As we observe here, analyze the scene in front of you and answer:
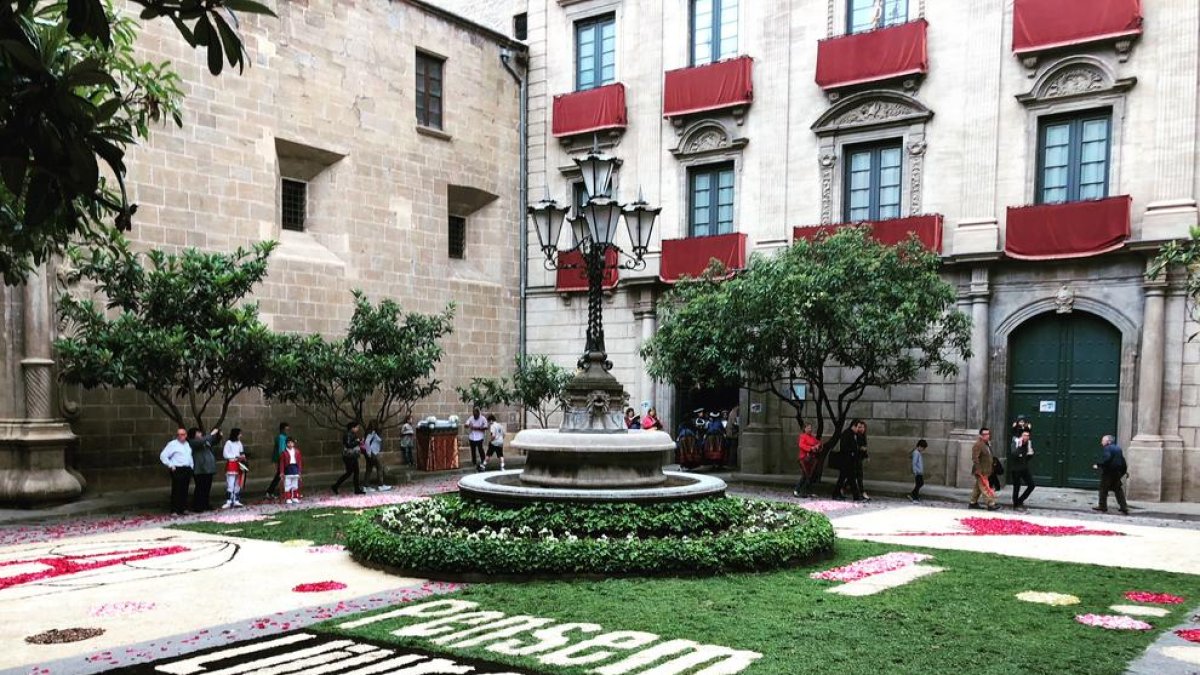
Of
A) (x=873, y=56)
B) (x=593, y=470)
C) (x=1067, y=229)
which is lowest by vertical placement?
(x=593, y=470)

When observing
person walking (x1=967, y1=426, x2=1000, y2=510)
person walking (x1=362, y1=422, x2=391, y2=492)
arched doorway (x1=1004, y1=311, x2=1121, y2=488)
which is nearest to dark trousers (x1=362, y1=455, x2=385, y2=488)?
person walking (x1=362, y1=422, x2=391, y2=492)

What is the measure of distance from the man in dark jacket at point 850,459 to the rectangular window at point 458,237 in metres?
12.1

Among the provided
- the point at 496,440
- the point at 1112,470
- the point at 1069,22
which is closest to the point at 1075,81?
the point at 1069,22

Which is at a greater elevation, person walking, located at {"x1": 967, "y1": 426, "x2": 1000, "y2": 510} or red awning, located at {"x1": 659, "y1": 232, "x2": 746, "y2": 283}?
red awning, located at {"x1": 659, "y1": 232, "x2": 746, "y2": 283}

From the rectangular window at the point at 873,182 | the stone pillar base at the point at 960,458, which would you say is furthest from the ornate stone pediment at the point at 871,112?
the stone pillar base at the point at 960,458

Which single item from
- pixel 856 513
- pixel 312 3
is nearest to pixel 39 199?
pixel 856 513

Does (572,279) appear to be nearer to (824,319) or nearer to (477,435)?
(477,435)

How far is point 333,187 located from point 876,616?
684 inches

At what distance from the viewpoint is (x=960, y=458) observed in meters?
20.1

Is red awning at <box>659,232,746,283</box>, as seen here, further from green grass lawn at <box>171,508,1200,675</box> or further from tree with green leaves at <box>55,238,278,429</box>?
green grass lawn at <box>171,508,1200,675</box>

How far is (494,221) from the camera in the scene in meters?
26.4

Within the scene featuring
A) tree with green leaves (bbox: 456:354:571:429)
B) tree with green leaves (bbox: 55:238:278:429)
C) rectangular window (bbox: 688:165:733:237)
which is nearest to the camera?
tree with green leaves (bbox: 55:238:278:429)

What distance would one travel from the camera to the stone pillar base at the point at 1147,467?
17.8m

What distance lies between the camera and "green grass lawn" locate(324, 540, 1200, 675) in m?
7.05
